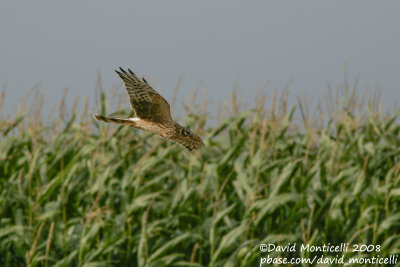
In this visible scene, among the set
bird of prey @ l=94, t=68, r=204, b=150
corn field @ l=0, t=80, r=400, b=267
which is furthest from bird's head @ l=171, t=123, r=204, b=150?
corn field @ l=0, t=80, r=400, b=267

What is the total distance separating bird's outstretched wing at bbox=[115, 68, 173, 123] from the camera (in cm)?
108

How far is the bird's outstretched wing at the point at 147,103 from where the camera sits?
1.08m

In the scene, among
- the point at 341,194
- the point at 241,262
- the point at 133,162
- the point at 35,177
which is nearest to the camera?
the point at 241,262

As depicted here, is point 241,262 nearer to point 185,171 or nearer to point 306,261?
point 306,261

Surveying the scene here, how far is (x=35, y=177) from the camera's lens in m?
6.48

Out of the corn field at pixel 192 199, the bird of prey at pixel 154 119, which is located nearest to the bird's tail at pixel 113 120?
the bird of prey at pixel 154 119

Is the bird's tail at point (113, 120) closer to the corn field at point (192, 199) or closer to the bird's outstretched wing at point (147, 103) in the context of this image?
A: the bird's outstretched wing at point (147, 103)

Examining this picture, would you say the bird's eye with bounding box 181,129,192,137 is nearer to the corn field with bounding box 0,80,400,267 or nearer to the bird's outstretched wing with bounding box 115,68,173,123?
the bird's outstretched wing with bounding box 115,68,173,123

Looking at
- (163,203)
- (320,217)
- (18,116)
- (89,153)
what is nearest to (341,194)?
(320,217)

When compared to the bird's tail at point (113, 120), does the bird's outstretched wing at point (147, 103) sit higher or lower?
higher

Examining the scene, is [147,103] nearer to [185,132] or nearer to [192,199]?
[185,132]

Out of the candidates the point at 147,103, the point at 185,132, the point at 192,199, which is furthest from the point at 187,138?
the point at 192,199

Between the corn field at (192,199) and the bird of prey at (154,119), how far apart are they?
11.4ft

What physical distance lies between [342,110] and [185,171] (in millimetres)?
2237
